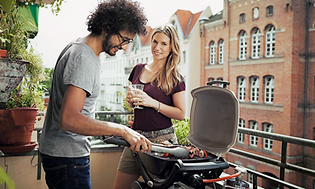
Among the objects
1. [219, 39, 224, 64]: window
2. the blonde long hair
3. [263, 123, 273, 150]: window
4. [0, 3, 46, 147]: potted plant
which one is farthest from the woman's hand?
[219, 39, 224, 64]: window

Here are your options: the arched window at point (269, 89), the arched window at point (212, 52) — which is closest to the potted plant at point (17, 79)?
the arched window at point (269, 89)

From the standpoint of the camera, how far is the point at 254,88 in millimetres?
15961

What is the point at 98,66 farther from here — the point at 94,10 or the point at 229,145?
the point at 229,145

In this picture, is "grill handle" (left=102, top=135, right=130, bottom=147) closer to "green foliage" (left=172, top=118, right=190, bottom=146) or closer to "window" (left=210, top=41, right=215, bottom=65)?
"green foliage" (left=172, top=118, right=190, bottom=146)

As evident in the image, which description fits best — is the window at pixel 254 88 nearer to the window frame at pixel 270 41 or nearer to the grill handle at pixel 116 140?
the window frame at pixel 270 41

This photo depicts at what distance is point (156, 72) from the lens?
1.50 meters

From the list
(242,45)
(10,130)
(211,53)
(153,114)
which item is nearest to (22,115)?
(10,130)

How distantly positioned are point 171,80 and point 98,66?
571 mm

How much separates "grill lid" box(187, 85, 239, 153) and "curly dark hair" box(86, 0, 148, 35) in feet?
1.30

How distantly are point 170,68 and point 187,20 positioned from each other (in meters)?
17.7

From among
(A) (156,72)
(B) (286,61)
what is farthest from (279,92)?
(A) (156,72)

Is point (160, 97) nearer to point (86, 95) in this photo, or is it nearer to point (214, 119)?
point (214, 119)

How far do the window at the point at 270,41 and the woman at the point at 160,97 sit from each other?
1509 centimetres

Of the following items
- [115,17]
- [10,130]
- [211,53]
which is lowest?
[10,130]
